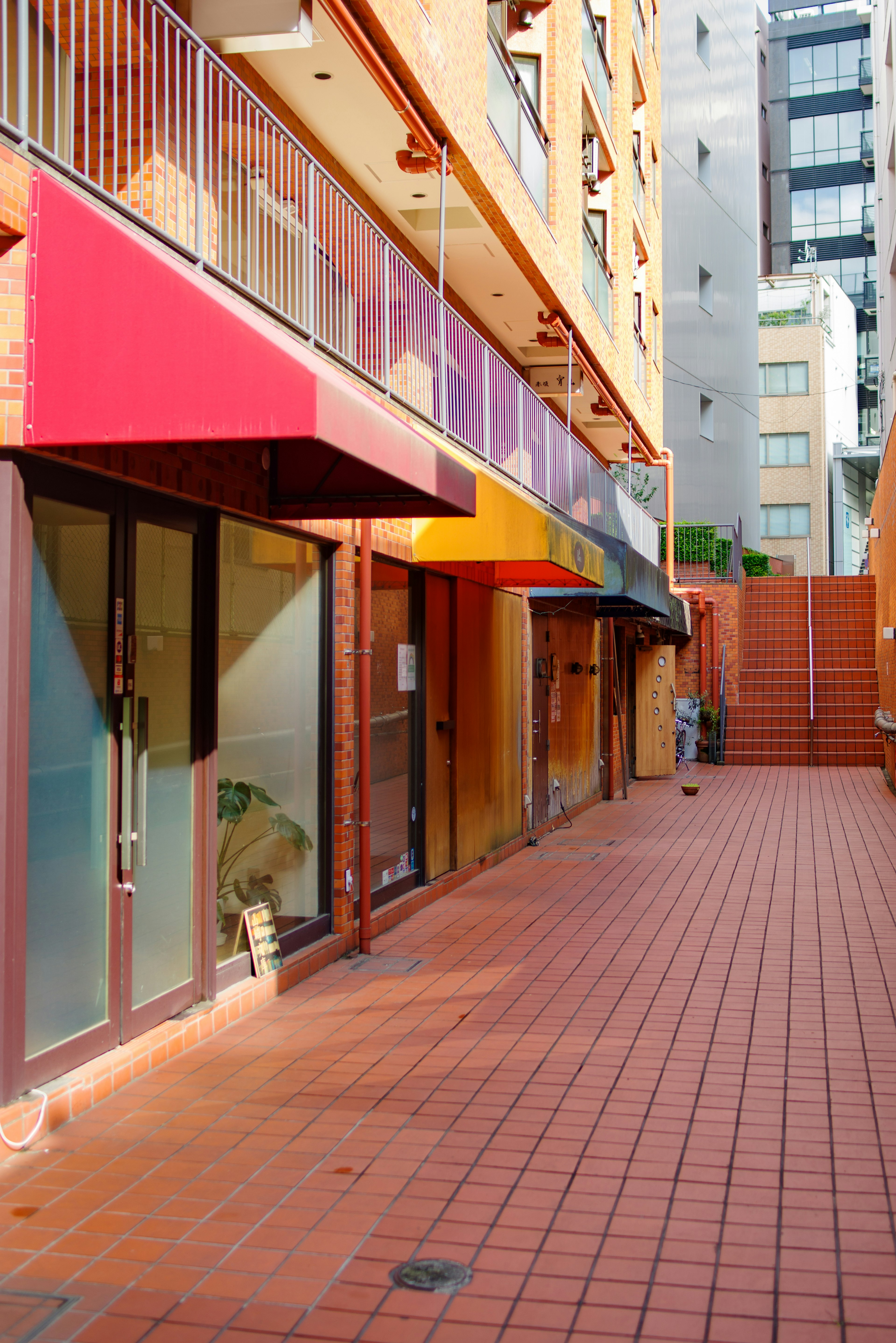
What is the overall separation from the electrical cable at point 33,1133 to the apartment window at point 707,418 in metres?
31.6

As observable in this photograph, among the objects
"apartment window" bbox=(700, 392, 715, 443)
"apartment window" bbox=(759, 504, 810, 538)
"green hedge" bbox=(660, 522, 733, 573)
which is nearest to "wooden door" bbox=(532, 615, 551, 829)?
"green hedge" bbox=(660, 522, 733, 573)

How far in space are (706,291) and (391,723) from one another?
28.9 meters

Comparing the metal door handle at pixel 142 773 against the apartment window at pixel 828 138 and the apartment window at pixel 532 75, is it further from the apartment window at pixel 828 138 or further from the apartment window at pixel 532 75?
the apartment window at pixel 828 138

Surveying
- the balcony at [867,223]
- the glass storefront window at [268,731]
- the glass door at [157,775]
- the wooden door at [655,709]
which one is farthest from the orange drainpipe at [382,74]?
the balcony at [867,223]

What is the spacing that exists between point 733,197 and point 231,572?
115ft

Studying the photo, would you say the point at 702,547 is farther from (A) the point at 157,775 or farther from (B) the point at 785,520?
(A) the point at 157,775

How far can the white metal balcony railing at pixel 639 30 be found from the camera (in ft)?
68.5

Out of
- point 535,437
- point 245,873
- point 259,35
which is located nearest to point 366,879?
point 245,873

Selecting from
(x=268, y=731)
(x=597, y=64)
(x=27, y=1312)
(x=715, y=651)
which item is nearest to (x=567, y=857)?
(x=268, y=731)

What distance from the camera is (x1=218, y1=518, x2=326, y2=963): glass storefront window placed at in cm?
→ 662

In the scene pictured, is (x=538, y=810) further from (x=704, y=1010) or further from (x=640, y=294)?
(x=640, y=294)

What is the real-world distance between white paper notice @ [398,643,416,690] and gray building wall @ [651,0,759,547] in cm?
2267

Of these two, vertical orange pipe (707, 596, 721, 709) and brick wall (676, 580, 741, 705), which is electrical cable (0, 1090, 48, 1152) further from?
brick wall (676, 580, 741, 705)

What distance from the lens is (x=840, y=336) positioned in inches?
1959
